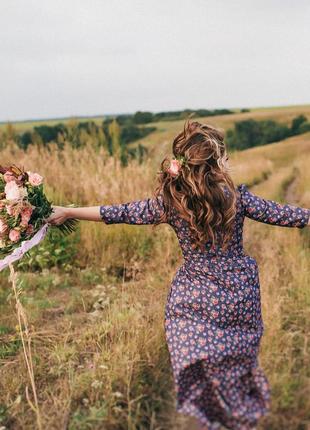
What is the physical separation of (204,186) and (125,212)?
17.9 inches

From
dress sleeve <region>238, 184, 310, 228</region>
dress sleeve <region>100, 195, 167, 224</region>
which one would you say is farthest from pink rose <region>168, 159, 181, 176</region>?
dress sleeve <region>238, 184, 310, 228</region>

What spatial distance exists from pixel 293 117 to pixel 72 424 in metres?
19.1

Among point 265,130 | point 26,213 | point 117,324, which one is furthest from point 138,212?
point 265,130

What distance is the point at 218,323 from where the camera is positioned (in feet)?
8.03

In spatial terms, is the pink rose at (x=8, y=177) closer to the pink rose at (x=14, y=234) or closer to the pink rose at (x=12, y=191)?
the pink rose at (x=12, y=191)

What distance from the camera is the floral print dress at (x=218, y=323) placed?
229 cm

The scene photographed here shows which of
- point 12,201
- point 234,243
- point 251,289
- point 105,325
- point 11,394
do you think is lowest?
point 11,394

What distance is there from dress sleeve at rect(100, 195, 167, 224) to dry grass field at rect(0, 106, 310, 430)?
0.53 meters

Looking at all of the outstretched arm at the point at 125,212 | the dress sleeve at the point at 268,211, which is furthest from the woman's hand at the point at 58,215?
the dress sleeve at the point at 268,211

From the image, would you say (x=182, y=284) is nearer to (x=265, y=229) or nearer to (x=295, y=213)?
(x=295, y=213)

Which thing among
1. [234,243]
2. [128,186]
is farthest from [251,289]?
[128,186]

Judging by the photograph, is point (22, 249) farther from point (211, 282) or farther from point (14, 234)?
point (211, 282)

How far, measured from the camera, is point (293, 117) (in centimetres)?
2005

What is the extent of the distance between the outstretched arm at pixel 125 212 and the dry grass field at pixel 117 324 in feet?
1.41
